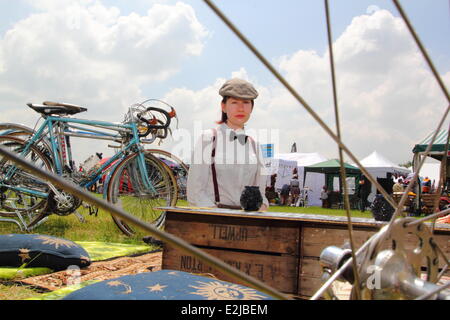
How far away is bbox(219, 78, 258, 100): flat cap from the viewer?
8.61ft

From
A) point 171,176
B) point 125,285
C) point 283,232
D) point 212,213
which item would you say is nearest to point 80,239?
point 171,176

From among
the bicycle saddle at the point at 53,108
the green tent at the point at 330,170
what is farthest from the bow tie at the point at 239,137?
the green tent at the point at 330,170

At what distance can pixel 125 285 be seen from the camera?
1070 mm

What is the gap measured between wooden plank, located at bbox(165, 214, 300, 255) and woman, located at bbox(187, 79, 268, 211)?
1.34 ft

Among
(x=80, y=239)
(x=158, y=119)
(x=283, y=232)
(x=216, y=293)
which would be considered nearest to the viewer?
(x=216, y=293)

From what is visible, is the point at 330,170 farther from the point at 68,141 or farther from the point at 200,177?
the point at 200,177

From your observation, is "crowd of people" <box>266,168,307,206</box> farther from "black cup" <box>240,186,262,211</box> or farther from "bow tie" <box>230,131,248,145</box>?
"black cup" <box>240,186,262,211</box>

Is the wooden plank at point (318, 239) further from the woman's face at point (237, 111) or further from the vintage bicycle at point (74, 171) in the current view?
the vintage bicycle at point (74, 171)

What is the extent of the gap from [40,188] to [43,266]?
1.73 m

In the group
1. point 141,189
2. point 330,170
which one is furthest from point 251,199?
point 330,170

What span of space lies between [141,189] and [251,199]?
2.18 meters

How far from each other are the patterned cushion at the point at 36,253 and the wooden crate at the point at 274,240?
90 cm

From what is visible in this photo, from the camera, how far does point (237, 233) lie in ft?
7.06

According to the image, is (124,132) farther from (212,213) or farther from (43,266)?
(212,213)
